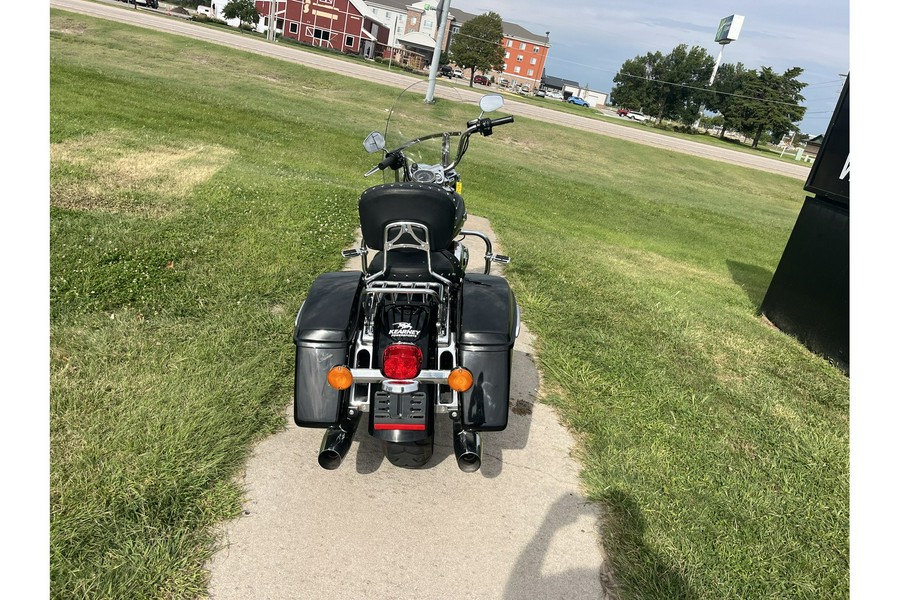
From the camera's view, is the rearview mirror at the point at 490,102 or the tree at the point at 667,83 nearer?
the rearview mirror at the point at 490,102

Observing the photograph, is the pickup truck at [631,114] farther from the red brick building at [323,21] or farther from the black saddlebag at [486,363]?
the black saddlebag at [486,363]

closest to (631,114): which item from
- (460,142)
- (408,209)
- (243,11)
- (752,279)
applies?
(243,11)

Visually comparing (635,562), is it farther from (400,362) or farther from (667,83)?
(667,83)

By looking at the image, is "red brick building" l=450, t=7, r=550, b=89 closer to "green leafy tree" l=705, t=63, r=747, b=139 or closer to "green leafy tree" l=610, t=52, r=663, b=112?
"green leafy tree" l=610, t=52, r=663, b=112

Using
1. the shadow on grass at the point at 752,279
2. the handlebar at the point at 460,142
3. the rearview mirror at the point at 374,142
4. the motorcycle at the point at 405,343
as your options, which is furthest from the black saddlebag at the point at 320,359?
the shadow on grass at the point at 752,279

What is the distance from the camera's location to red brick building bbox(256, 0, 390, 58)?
53812mm

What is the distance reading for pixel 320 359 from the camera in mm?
2791

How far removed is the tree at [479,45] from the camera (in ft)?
166

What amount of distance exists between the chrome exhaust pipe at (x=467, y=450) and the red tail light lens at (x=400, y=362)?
18.0 inches

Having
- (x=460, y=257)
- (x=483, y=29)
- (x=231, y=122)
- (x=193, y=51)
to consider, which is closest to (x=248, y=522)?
(x=460, y=257)

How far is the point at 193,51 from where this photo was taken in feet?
78.4

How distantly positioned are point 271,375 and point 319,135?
1233cm

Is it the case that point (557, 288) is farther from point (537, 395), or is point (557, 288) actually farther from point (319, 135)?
point (319, 135)

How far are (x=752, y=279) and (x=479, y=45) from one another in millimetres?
47230
